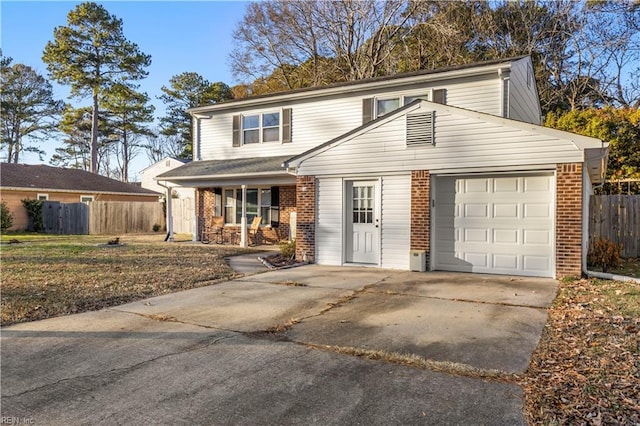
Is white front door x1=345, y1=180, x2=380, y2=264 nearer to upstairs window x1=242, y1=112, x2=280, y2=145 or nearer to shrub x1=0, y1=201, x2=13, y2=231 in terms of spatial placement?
upstairs window x1=242, y1=112, x2=280, y2=145

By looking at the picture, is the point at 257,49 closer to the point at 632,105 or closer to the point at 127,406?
the point at 632,105

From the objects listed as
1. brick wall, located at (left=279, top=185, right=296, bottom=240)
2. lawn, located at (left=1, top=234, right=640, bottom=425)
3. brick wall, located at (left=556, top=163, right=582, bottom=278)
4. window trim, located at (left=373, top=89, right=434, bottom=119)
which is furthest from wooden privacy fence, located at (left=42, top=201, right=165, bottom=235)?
brick wall, located at (left=556, top=163, right=582, bottom=278)

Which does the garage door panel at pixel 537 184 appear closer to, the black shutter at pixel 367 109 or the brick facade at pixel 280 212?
the black shutter at pixel 367 109

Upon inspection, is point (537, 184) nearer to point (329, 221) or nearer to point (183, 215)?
point (329, 221)

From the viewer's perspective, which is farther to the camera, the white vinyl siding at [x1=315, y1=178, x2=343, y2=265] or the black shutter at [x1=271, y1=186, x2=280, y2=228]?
the black shutter at [x1=271, y1=186, x2=280, y2=228]

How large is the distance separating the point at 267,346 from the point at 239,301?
2.33 metres

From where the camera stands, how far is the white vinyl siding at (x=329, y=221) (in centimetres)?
1055

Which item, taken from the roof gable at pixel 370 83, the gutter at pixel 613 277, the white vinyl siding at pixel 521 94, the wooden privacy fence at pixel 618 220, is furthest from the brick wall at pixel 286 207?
the wooden privacy fence at pixel 618 220

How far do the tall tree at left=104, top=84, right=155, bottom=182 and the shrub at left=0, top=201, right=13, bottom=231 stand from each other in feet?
45.6

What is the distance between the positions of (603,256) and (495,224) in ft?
9.79

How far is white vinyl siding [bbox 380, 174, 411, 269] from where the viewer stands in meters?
9.71

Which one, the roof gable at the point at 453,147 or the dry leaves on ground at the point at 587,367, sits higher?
the roof gable at the point at 453,147

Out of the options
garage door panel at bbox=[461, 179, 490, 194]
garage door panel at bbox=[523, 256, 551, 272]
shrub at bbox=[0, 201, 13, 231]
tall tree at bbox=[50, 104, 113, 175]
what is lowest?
garage door panel at bbox=[523, 256, 551, 272]

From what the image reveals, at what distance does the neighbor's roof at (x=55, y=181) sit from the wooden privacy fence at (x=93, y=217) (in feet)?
7.52
